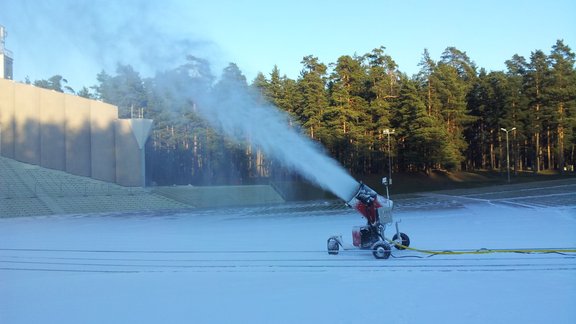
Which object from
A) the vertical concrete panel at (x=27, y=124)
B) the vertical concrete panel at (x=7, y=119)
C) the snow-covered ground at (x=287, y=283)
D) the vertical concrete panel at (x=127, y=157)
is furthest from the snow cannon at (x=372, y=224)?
the vertical concrete panel at (x=7, y=119)

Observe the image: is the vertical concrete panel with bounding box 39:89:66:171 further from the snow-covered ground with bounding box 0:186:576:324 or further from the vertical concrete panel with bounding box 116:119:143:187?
the snow-covered ground with bounding box 0:186:576:324

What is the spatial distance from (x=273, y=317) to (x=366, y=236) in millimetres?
4410

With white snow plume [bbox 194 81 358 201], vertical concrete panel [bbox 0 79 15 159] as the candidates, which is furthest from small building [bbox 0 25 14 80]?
white snow plume [bbox 194 81 358 201]

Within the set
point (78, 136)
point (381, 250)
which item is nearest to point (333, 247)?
point (381, 250)

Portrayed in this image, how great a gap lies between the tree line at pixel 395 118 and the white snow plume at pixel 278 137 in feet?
97.8

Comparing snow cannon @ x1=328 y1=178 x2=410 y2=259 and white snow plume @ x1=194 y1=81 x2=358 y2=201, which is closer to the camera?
snow cannon @ x1=328 y1=178 x2=410 y2=259

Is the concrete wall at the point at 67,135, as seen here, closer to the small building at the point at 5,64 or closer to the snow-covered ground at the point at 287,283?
the small building at the point at 5,64

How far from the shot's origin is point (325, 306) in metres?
5.98

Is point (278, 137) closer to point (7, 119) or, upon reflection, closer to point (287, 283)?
point (287, 283)

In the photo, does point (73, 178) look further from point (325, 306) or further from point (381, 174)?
point (325, 306)

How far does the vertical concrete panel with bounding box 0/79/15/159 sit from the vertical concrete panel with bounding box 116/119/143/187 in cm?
851

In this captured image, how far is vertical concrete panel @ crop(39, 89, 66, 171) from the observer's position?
A: 141 feet

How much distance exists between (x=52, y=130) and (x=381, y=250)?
135 ft

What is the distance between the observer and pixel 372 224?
9.59 meters
